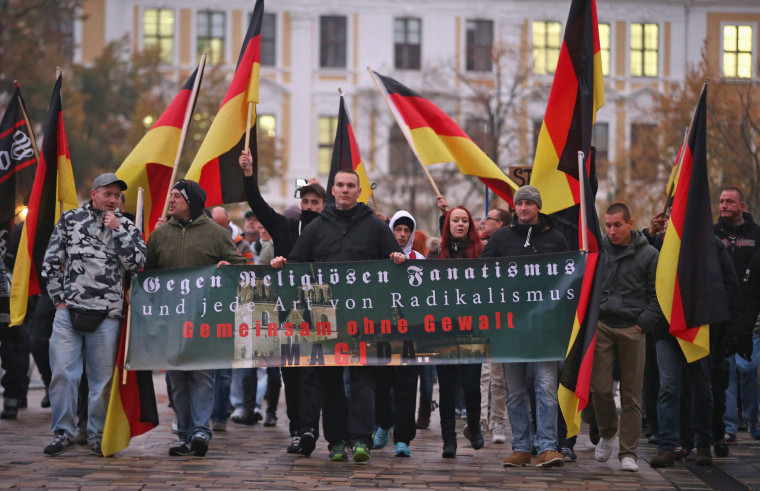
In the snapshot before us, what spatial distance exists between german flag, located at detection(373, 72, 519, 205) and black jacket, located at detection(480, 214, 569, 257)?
1.21 meters

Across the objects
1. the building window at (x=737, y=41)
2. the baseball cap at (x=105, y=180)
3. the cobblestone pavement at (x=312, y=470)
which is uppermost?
the building window at (x=737, y=41)

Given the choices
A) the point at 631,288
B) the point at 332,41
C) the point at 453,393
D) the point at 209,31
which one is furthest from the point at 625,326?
the point at 209,31

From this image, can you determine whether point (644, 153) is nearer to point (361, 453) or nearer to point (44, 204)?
point (44, 204)

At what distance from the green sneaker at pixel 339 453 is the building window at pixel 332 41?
127 ft

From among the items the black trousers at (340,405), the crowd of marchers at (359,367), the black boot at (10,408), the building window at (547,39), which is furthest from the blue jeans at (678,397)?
the building window at (547,39)

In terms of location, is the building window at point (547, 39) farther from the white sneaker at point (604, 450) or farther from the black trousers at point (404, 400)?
the white sneaker at point (604, 450)

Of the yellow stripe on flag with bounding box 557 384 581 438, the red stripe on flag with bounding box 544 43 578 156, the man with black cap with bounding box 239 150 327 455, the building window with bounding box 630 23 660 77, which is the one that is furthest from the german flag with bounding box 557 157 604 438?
the building window with bounding box 630 23 660 77

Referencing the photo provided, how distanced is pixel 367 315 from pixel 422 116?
2.67m

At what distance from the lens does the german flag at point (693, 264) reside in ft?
28.2

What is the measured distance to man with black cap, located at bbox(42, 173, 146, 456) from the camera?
8945 mm

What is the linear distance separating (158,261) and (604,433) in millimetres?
3821

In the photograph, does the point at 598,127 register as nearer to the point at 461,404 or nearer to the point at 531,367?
the point at 461,404

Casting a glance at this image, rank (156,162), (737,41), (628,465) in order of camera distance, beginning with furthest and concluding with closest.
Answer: (737,41), (156,162), (628,465)

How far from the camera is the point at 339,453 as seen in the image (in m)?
8.91
